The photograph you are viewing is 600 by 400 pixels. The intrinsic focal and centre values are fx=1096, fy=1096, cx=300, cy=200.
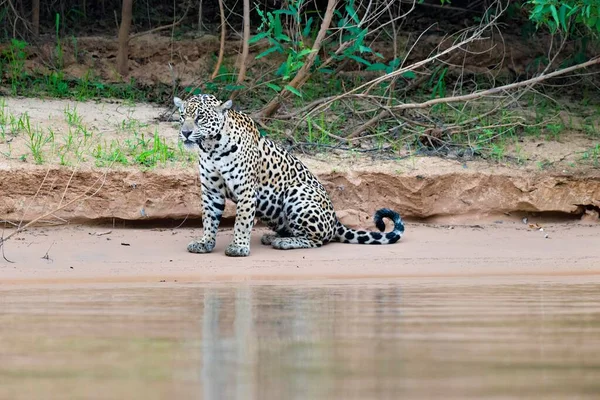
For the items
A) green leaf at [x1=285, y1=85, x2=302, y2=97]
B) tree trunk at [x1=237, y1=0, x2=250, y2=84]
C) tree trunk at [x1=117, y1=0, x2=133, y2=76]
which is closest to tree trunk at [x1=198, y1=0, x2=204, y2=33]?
tree trunk at [x1=117, y1=0, x2=133, y2=76]

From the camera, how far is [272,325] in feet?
17.5

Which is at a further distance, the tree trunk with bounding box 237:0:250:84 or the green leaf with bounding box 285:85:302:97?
the tree trunk with bounding box 237:0:250:84

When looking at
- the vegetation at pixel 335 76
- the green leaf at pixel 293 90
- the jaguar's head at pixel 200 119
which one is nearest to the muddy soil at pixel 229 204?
the vegetation at pixel 335 76

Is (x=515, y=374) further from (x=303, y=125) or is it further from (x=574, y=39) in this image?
(x=574, y=39)

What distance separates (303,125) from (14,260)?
3.99m

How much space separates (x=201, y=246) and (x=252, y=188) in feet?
2.14

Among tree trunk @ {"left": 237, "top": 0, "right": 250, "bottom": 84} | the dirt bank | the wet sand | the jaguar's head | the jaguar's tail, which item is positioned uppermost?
tree trunk @ {"left": 237, "top": 0, "right": 250, "bottom": 84}

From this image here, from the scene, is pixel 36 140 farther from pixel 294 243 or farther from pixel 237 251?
pixel 294 243

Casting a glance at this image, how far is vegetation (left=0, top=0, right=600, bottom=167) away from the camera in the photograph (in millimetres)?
10805

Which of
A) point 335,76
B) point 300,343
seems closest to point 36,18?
point 335,76

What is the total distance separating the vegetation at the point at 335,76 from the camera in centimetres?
1080

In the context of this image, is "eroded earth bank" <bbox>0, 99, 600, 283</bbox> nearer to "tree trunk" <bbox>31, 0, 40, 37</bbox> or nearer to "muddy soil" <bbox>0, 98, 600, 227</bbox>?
"muddy soil" <bbox>0, 98, 600, 227</bbox>

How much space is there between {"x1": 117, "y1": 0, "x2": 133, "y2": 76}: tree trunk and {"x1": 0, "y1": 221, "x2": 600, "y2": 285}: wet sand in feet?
10.6

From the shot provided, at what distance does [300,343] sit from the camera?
4738 mm
